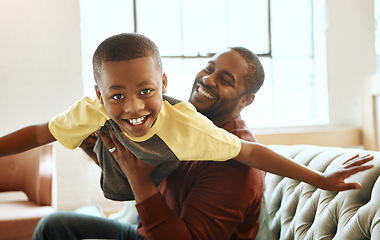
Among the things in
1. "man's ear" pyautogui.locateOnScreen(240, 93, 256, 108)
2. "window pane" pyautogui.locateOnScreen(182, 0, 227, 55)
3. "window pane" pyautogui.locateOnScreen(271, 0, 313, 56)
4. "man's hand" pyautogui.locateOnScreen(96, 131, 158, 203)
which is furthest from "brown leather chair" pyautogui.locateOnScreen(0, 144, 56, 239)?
"window pane" pyautogui.locateOnScreen(271, 0, 313, 56)

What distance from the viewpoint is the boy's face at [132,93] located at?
1.09 m

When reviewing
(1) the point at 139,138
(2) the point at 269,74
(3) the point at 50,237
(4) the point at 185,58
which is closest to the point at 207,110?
(1) the point at 139,138

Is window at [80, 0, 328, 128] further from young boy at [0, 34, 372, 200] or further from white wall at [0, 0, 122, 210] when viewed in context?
young boy at [0, 34, 372, 200]

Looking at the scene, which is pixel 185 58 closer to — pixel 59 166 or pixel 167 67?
pixel 167 67

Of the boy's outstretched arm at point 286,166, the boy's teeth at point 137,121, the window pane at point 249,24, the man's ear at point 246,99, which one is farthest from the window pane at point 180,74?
the boy's teeth at point 137,121

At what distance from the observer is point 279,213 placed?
1.63m

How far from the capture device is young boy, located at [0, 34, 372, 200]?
1107mm

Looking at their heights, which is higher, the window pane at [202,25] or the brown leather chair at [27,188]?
the window pane at [202,25]

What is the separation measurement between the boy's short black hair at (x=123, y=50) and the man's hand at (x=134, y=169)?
0.24 metres

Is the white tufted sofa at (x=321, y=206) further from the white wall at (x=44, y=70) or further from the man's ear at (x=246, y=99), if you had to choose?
the white wall at (x=44, y=70)

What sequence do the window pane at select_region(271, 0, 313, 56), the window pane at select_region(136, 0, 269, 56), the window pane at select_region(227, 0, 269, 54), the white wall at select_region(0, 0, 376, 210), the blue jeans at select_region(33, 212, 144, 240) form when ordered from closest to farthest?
the blue jeans at select_region(33, 212, 144, 240), the white wall at select_region(0, 0, 376, 210), the window pane at select_region(136, 0, 269, 56), the window pane at select_region(227, 0, 269, 54), the window pane at select_region(271, 0, 313, 56)

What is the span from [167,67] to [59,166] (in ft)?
5.39

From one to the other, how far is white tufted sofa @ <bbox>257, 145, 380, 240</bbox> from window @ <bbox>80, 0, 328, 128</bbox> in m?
3.02

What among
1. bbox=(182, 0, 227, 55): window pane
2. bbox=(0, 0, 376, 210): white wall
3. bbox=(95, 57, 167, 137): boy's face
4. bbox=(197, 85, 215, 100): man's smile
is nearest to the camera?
bbox=(95, 57, 167, 137): boy's face
